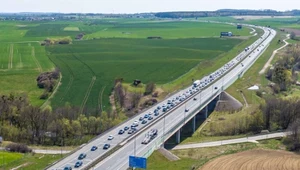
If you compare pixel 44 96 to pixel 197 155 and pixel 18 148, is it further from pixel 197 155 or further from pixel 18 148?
pixel 197 155

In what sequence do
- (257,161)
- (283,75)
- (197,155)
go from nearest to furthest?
(257,161) < (197,155) < (283,75)

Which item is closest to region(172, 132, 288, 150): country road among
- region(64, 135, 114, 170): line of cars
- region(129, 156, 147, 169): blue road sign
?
region(64, 135, 114, 170): line of cars

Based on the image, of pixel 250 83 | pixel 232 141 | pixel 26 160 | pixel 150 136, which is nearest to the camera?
pixel 26 160

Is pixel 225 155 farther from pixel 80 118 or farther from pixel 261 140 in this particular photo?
pixel 80 118

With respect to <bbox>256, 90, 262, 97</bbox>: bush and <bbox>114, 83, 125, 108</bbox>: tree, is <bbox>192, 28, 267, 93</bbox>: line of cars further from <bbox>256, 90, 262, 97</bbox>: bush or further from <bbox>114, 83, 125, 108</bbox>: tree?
<bbox>114, 83, 125, 108</bbox>: tree

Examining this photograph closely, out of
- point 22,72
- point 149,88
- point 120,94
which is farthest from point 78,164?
point 22,72

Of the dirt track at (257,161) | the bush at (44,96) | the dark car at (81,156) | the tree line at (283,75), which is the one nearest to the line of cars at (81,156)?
the dark car at (81,156)
